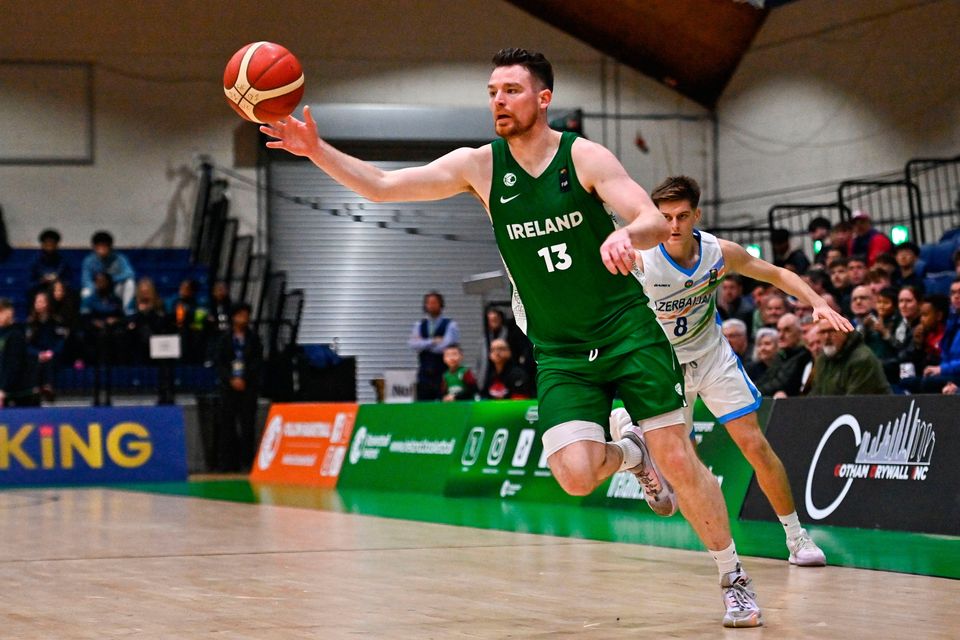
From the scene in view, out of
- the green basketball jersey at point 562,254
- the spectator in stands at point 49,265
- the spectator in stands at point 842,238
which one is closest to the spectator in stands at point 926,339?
the spectator in stands at point 842,238

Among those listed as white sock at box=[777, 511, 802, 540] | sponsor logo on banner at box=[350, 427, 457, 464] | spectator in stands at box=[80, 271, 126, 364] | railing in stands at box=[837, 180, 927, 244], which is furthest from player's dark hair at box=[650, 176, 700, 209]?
spectator in stands at box=[80, 271, 126, 364]

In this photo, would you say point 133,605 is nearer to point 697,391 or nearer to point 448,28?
point 697,391

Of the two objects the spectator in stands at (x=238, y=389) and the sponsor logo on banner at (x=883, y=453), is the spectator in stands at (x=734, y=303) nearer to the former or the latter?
the sponsor logo on banner at (x=883, y=453)

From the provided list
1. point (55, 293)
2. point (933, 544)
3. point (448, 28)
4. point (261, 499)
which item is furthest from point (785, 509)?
point (448, 28)

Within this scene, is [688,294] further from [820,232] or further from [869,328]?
[820,232]

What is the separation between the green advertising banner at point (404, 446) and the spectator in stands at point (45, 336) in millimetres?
5279

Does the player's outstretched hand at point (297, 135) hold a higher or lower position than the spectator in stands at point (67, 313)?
higher

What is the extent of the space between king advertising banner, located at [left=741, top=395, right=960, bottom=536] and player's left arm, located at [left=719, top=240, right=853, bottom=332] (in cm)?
238

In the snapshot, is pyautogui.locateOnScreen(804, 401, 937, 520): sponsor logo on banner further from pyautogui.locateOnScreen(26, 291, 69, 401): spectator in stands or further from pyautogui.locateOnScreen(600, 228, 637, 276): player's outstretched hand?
pyautogui.locateOnScreen(26, 291, 69, 401): spectator in stands

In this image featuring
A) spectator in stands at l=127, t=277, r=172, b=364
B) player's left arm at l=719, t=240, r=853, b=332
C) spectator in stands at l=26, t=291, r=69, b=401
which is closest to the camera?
player's left arm at l=719, t=240, r=853, b=332

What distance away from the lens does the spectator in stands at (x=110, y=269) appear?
65.7ft

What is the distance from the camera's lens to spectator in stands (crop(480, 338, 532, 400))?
15.0 m

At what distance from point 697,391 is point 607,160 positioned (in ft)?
8.34

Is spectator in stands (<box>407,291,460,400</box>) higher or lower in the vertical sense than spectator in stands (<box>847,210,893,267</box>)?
lower
